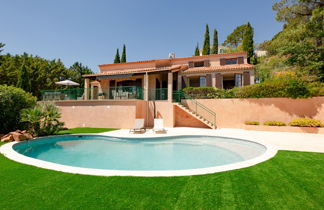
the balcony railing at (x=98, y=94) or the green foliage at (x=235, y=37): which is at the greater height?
the green foliage at (x=235, y=37)

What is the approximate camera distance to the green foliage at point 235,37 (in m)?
46.4

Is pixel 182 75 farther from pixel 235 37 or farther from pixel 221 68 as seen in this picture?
pixel 235 37

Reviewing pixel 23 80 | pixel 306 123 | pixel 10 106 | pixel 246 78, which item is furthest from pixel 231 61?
pixel 23 80

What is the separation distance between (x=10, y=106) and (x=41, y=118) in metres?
2.73

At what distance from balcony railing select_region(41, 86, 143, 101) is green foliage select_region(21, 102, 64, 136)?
5552 millimetres

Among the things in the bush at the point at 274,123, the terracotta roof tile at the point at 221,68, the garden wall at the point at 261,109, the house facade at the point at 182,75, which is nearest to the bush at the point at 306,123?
the garden wall at the point at 261,109

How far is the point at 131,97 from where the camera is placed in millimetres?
15719

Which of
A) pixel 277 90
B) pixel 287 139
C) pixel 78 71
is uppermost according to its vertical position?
pixel 78 71

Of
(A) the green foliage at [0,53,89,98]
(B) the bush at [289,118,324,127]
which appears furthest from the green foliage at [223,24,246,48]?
(A) the green foliage at [0,53,89,98]

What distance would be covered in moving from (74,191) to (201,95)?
16.8 meters

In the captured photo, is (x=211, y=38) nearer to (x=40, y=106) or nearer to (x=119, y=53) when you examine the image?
(x=119, y=53)

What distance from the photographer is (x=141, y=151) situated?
8.90 m

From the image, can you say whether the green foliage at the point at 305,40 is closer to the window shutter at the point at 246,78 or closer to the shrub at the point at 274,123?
the window shutter at the point at 246,78

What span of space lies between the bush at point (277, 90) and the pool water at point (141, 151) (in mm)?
7694
